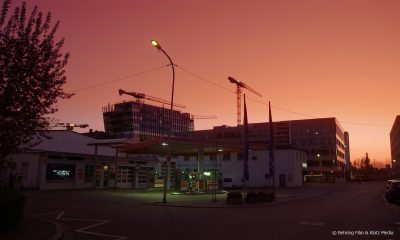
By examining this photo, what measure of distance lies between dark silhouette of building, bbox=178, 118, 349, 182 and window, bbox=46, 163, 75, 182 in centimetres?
7686

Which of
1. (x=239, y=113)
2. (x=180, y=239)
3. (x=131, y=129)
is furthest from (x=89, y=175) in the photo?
(x=131, y=129)

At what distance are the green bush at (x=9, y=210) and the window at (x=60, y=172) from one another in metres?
33.6

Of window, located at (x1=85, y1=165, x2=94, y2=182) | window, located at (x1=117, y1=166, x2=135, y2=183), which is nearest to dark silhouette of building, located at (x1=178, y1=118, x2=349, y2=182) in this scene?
window, located at (x1=117, y1=166, x2=135, y2=183)

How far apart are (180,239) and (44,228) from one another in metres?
5.55

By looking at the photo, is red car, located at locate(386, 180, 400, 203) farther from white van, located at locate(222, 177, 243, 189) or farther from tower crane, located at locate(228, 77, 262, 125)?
tower crane, located at locate(228, 77, 262, 125)

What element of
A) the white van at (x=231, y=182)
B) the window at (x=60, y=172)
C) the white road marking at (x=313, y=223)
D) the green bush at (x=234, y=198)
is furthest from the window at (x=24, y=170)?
the white road marking at (x=313, y=223)

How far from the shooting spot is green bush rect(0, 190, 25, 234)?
12758mm

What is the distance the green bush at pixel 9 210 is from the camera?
41.9ft

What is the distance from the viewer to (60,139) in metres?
53.5

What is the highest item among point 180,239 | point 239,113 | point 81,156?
point 239,113

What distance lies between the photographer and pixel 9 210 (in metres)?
13.0

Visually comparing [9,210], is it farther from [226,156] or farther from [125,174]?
[226,156]

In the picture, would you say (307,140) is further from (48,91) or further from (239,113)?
(48,91)

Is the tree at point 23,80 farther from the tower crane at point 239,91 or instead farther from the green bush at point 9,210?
the tower crane at point 239,91
